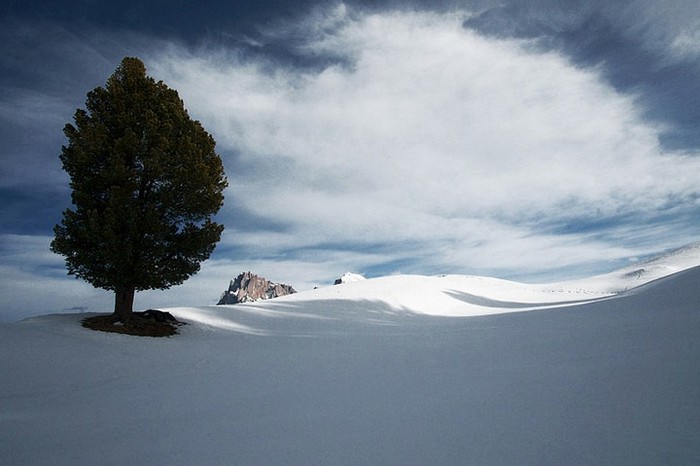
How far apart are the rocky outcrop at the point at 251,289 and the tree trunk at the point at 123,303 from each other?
123 metres

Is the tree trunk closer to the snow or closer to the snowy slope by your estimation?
the snow

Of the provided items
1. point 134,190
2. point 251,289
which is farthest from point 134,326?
point 251,289

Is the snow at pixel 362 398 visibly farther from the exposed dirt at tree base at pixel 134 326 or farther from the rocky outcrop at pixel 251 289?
the rocky outcrop at pixel 251 289

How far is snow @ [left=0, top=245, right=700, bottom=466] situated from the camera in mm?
3264

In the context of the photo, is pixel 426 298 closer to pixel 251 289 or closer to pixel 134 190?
pixel 134 190

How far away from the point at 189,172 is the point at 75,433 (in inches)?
371

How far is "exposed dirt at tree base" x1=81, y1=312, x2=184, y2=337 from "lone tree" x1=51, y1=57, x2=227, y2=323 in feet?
1.10

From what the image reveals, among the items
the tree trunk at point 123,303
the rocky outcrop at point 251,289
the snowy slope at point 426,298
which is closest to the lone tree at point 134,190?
the tree trunk at point 123,303

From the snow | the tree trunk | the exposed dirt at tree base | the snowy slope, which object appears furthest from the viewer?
the snowy slope

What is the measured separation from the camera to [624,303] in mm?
13531

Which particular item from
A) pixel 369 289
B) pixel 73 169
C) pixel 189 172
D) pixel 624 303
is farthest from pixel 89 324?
pixel 624 303

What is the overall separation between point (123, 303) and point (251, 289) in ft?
419

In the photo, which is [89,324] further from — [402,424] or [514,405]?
[514,405]

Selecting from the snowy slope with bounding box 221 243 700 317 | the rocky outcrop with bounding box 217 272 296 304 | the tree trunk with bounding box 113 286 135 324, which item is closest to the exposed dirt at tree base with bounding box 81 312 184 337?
the tree trunk with bounding box 113 286 135 324
